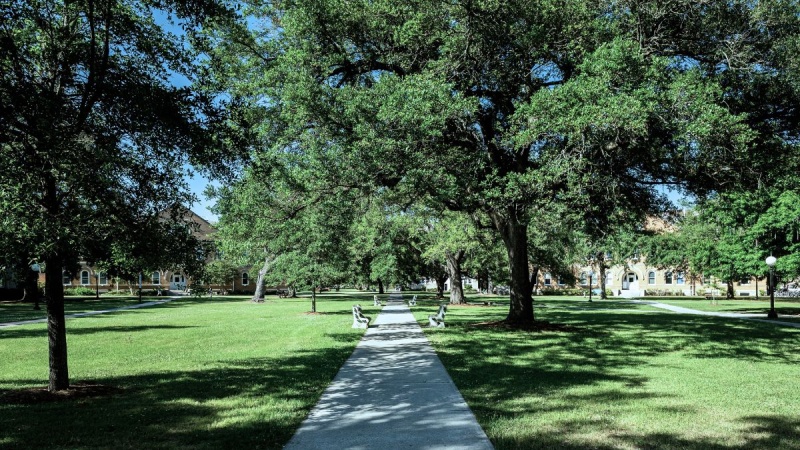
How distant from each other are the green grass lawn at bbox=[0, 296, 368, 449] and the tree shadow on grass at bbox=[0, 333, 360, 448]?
0.04 ft

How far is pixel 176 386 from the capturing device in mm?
8734

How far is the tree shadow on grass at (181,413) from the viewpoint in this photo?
5.70m

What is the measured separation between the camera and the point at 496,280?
142 ft

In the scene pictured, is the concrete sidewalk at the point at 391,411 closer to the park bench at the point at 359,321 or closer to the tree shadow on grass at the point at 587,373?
the tree shadow on grass at the point at 587,373

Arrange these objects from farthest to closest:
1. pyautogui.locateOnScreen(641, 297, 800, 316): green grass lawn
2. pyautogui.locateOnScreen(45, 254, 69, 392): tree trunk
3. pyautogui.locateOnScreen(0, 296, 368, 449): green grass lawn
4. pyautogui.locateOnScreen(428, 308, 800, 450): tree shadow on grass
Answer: pyautogui.locateOnScreen(641, 297, 800, 316): green grass lawn < pyautogui.locateOnScreen(45, 254, 69, 392): tree trunk < pyautogui.locateOnScreen(0, 296, 368, 449): green grass lawn < pyautogui.locateOnScreen(428, 308, 800, 450): tree shadow on grass

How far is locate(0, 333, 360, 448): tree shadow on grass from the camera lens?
225 inches

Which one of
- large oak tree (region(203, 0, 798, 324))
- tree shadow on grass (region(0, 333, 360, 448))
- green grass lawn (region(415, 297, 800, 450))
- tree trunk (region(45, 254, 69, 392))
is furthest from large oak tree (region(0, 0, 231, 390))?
green grass lawn (region(415, 297, 800, 450))

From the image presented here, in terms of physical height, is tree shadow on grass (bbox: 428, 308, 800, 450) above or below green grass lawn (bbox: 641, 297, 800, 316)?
above

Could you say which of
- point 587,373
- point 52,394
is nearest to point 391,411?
point 587,373

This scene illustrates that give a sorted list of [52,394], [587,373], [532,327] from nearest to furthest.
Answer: [52,394]
[587,373]
[532,327]

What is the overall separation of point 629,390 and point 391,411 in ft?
12.5

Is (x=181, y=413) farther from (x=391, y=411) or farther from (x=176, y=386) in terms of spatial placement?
(x=391, y=411)

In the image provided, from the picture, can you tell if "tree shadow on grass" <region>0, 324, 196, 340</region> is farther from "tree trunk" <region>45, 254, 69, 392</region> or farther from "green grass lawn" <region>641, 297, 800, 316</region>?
"green grass lawn" <region>641, 297, 800, 316</region>

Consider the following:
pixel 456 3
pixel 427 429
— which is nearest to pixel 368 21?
pixel 456 3
